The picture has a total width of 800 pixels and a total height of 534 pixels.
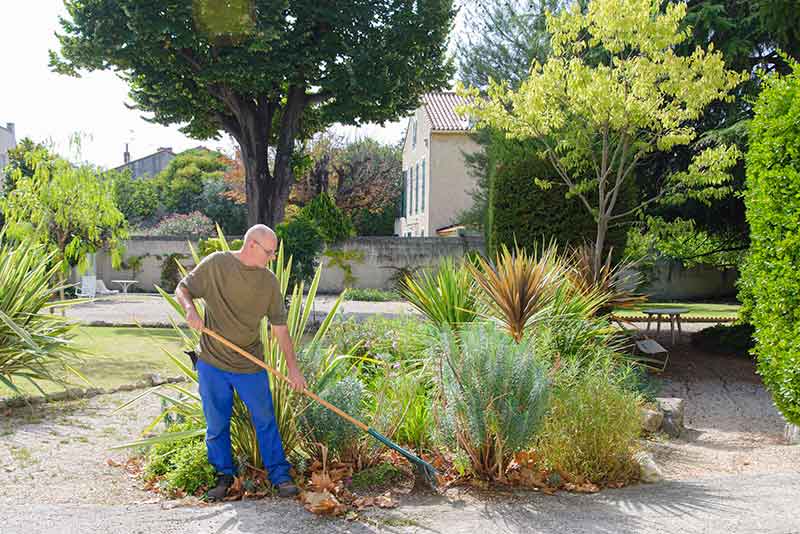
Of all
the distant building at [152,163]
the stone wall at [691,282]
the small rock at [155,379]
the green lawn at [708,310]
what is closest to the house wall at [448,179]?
the stone wall at [691,282]

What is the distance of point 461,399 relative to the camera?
206 inches

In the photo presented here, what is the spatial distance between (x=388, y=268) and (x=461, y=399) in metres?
19.9

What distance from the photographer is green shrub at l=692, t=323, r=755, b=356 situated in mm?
12562

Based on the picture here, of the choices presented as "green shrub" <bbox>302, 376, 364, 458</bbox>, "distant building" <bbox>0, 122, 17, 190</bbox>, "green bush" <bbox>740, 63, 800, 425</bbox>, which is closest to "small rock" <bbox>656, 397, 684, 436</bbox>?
"green bush" <bbox>740, 63, 800, 425</bbox>

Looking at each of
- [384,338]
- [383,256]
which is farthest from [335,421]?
[383,256]

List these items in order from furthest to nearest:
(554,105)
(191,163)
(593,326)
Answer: (191,163) < (554,105) < (593,326)

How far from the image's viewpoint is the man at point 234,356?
16.1 feet

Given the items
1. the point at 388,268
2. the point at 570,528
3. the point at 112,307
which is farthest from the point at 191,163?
the point at 570,528

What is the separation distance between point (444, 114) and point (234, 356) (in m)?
27.1

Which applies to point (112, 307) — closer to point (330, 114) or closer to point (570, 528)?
point (330, 114)

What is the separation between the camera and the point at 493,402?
16.8 feet

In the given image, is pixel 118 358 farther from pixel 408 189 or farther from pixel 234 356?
pixel 408 189

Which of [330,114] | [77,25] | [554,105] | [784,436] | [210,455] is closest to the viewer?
[210,455]

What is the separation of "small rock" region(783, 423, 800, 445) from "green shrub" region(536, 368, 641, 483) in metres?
2.54
